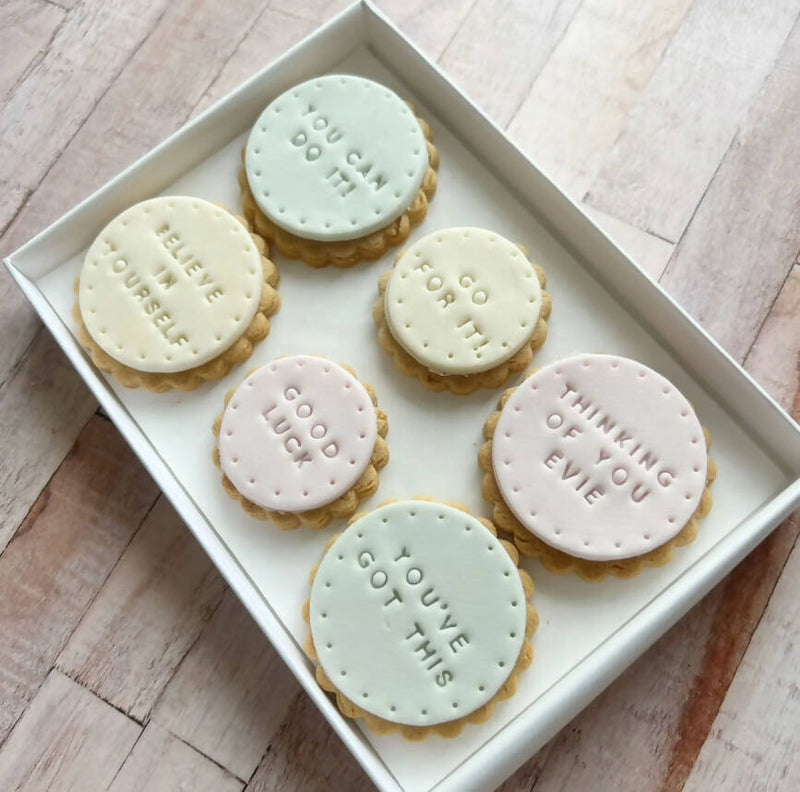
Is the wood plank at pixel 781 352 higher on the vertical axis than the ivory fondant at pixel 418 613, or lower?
higher

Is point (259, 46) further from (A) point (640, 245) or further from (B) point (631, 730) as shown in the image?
(B) point (631, 730)

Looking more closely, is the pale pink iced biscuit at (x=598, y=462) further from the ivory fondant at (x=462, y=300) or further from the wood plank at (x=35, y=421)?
the wood plank at (x=35, y=421)

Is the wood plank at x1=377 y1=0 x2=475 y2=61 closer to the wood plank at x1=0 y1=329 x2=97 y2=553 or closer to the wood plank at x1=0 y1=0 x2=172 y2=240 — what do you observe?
Result: the wood plank at x1=0 y1=0 x2=172 y2=240

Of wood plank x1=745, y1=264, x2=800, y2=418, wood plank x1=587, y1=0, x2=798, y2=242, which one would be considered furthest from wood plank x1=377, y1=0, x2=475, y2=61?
wood plank x1=745, y1=264, x2=800, y2=418

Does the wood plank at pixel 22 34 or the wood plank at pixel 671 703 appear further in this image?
the wood plank at pixel 22 34

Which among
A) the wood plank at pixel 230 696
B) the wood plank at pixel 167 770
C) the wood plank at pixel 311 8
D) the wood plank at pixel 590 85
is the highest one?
the wood plank at pixel 590 85

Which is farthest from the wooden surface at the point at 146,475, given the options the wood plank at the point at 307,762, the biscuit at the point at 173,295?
the biscuit at the point at 173,295

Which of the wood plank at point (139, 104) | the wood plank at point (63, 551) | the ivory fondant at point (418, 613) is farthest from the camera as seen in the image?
the wood plank at point (139, 104)
